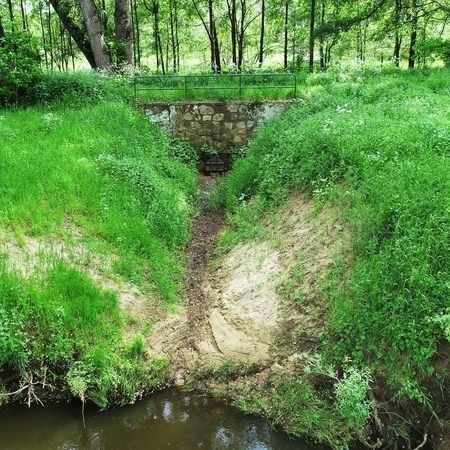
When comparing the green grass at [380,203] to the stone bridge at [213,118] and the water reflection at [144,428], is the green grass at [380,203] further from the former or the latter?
the stone bridge at [213,118]

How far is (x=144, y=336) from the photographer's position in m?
6.16

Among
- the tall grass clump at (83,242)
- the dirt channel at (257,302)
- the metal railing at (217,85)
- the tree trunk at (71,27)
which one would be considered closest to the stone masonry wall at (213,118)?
the metal railing at (217,85)

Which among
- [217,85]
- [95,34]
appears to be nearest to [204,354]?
[217,85]

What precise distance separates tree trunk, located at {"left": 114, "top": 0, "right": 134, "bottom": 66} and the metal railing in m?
2.16

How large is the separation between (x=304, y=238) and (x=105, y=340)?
3312 millimetres

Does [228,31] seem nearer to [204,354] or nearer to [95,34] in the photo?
[95,34]

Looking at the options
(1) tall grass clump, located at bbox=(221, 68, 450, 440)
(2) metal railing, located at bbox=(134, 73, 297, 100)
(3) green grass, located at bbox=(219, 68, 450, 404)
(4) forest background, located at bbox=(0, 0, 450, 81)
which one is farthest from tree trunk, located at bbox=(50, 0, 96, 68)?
(1) tall grass clump, located at bbox=(221, 68, 450, 440)

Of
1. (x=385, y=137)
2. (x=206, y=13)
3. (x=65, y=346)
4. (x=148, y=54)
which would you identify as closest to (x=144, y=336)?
(x=65, y=346)

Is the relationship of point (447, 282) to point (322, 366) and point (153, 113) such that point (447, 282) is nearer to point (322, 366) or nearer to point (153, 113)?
point (322, 366)

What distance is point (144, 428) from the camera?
16.7 feet

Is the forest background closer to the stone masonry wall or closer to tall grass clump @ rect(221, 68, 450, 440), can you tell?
the stone masonry wall

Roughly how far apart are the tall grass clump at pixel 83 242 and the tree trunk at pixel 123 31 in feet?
19.0

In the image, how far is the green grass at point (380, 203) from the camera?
15.9 feet

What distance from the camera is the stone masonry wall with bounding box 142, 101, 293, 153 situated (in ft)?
44.3
